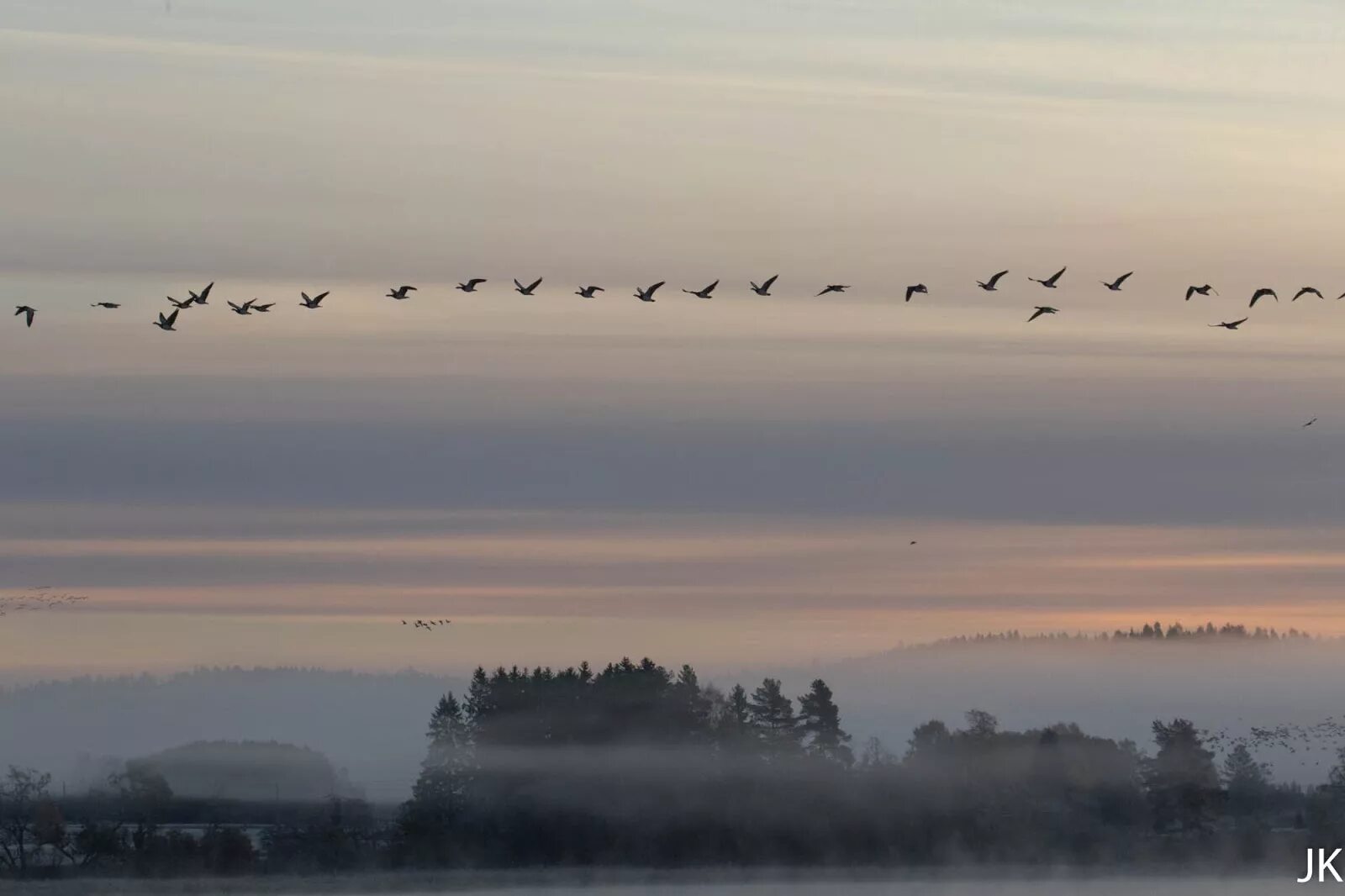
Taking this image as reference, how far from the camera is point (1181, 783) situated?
10162cm

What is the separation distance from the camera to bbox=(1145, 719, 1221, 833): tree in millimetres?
100812

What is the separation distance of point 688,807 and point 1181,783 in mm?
20869

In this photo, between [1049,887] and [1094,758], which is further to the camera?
[1094,758]

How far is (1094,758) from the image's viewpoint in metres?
103

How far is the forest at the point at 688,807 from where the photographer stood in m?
96.8

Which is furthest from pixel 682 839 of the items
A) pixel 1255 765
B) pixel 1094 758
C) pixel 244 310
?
pixel 244 310

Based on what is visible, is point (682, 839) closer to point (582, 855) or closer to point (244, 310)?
point (582, 855)

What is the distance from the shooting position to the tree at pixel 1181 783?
3969 inches

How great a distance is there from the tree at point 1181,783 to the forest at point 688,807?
0.28 feet

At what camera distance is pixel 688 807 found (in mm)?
99875

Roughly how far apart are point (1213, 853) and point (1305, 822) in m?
5.00

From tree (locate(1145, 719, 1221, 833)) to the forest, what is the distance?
84mm

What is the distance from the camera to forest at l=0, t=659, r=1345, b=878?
318ft

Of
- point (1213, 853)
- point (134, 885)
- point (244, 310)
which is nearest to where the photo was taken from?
point (244, 310)
